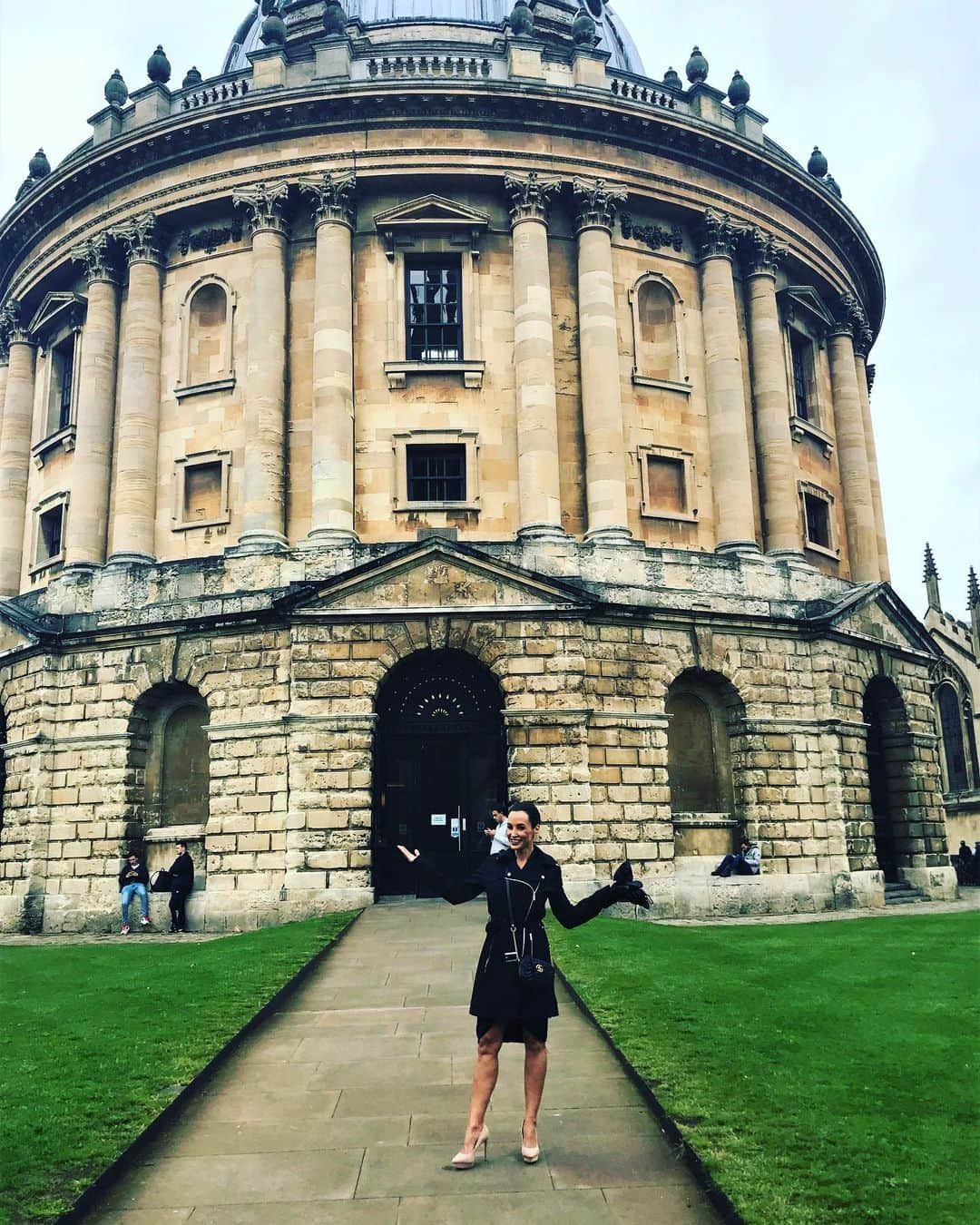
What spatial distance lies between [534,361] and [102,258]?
13.5 m

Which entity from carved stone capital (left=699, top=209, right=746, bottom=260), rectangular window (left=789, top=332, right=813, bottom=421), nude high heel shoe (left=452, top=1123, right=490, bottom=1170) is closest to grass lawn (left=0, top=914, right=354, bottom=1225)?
nude high heel shoe (left=452, top=1123, right=490, bottom=1170)

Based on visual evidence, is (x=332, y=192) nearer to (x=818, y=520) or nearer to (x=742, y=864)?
(x=818, y=520)

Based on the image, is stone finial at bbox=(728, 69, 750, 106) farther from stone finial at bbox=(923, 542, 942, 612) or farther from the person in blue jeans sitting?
stone finial at bbox=(923, 542, 942, 612)

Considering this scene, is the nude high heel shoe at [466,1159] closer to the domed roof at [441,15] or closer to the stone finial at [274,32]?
the stone finial at [274,32]

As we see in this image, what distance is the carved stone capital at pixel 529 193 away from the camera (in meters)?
29.8

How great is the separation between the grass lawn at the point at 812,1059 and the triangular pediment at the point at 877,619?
40.8 feet

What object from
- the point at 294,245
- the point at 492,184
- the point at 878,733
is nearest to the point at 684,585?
the point at 878,733

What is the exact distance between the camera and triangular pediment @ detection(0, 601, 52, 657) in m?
27.3

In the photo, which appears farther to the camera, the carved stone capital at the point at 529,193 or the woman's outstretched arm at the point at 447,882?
the carved stone capital at the point at 529,193

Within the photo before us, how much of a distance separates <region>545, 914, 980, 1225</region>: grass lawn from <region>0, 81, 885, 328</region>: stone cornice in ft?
74.0

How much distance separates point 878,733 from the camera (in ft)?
104

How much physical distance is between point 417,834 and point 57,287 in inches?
850

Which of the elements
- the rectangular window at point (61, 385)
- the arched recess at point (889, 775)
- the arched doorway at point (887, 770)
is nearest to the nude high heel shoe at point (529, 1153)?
the arched recess at point (889, 775)

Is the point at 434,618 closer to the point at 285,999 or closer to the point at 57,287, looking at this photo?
the point at 285,999
